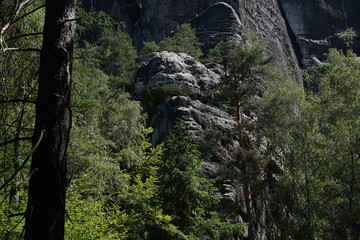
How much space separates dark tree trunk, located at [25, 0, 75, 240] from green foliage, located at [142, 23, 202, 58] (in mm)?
25054

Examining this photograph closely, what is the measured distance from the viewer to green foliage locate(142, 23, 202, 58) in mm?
27834

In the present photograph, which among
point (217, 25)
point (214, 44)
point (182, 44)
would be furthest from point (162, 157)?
point (217, 25)

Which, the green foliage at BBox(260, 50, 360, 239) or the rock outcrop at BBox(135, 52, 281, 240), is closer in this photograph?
the green foliage at BBox(260, 50, 360, 239)

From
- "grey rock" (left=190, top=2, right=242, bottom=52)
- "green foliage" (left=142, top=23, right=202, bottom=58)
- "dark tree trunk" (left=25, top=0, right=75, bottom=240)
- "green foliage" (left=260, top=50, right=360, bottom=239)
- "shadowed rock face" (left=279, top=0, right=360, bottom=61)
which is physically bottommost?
"dark tree trunk" (left=25, top=0, right=75, bottom=240)

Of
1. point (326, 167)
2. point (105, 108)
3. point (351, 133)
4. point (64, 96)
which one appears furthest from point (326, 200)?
point (64, 96)

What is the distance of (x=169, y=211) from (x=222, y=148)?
760cm

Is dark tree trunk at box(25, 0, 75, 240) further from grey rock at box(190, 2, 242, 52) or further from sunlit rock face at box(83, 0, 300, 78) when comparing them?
grey rock at box(190, 2, 242, 52)

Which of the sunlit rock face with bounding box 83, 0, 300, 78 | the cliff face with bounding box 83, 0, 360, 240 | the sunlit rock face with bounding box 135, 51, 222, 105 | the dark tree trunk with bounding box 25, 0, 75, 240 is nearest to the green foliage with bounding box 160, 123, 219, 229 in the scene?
the cliff face with bounding box 83, 0, 360, 240

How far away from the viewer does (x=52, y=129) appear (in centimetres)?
260

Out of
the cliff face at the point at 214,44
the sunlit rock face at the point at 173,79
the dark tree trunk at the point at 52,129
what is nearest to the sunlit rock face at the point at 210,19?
the cliff face at the point at 214,44

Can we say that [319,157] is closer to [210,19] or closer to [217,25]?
[217,25]

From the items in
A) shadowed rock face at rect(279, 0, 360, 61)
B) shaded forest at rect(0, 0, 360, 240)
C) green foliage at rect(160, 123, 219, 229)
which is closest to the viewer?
shaded forest at rect(0, 0, 360, 240)

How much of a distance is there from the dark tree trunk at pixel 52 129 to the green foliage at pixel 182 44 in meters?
25.1

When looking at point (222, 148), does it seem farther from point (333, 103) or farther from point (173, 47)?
point (173, 47)
